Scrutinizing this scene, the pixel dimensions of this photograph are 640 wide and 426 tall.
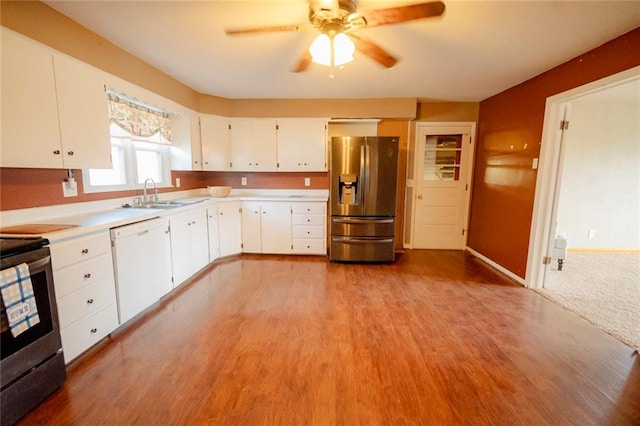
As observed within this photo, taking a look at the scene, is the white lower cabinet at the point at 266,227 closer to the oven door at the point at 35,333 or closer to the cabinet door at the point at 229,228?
the cabinet door at the point at 229,228

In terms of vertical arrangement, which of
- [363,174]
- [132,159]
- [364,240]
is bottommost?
[364,240]

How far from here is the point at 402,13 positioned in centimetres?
152

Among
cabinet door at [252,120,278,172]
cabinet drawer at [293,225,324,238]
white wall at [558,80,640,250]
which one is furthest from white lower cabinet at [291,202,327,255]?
white wall at [558,80,640,250]

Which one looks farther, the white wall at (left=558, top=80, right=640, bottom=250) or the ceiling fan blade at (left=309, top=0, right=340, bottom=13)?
the white wall at (left=558, top=80, right=640, bottom=250)

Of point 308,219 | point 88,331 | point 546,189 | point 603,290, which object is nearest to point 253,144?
point 308,219

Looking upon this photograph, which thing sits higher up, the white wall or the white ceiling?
the white ceiling

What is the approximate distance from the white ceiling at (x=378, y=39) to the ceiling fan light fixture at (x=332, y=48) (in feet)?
0.89

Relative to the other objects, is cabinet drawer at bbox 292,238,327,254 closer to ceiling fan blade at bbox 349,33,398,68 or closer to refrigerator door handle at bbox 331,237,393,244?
refrigerator door handle at bbox 331,237,393,244

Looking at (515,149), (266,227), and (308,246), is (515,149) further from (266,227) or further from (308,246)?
(266,227)

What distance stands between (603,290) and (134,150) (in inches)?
213

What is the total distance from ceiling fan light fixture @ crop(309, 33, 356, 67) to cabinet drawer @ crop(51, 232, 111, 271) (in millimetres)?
2005

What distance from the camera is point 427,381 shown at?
66.0 inches

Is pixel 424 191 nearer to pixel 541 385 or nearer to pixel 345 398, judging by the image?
pixel 541 385

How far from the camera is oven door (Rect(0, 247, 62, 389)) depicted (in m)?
1.31
